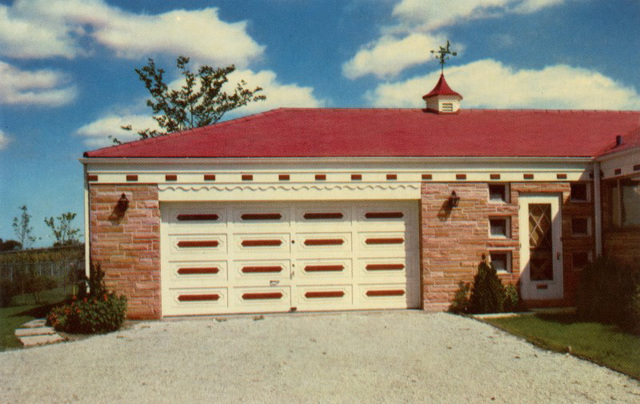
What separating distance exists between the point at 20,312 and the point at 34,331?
380cm

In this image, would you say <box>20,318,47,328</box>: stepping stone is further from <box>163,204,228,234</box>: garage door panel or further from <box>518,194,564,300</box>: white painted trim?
<box>518,194,564,300</box>: white painted trim

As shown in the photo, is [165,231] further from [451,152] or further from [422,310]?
[451,152]

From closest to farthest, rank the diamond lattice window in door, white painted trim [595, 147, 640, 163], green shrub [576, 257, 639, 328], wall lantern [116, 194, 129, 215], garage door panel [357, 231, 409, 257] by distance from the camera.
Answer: green shrub [576, 257, 639, 328] < white painted trim [595, 147, 640, 163] < wall lantern [116, 194, 129, 215] < garage door panel [357, 231, 409, 257] < the diamond lattice window in door

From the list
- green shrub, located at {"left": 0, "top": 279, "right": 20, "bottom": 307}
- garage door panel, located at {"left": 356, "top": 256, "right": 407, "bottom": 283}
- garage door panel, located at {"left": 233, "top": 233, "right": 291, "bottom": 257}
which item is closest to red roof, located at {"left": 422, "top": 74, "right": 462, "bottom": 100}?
garage door panel, located at {"left": 356, "top": 256, "right": 407, "bottom": 283}

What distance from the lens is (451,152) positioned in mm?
11594

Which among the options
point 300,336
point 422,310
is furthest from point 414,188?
point 300,336

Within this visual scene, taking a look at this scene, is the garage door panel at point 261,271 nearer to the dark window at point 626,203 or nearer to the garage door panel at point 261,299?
the garage door panel at point 261,299

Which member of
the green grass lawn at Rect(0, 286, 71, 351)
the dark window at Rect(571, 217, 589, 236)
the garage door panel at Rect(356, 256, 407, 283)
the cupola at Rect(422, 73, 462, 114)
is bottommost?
the green grass lawn at Rect(0, 286, 71, 351)

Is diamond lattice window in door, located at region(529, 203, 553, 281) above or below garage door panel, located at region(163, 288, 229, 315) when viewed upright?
above

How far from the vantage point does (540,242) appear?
11.7m

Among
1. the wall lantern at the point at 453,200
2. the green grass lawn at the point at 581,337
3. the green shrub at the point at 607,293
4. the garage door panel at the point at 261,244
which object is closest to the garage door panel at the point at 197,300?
the garage door panel at the point at 261,244

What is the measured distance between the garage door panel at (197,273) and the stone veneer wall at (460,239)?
428cm

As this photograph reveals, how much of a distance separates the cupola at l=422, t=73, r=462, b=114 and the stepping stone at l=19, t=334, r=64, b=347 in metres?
10.8

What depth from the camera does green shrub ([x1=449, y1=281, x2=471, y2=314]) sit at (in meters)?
11.1
